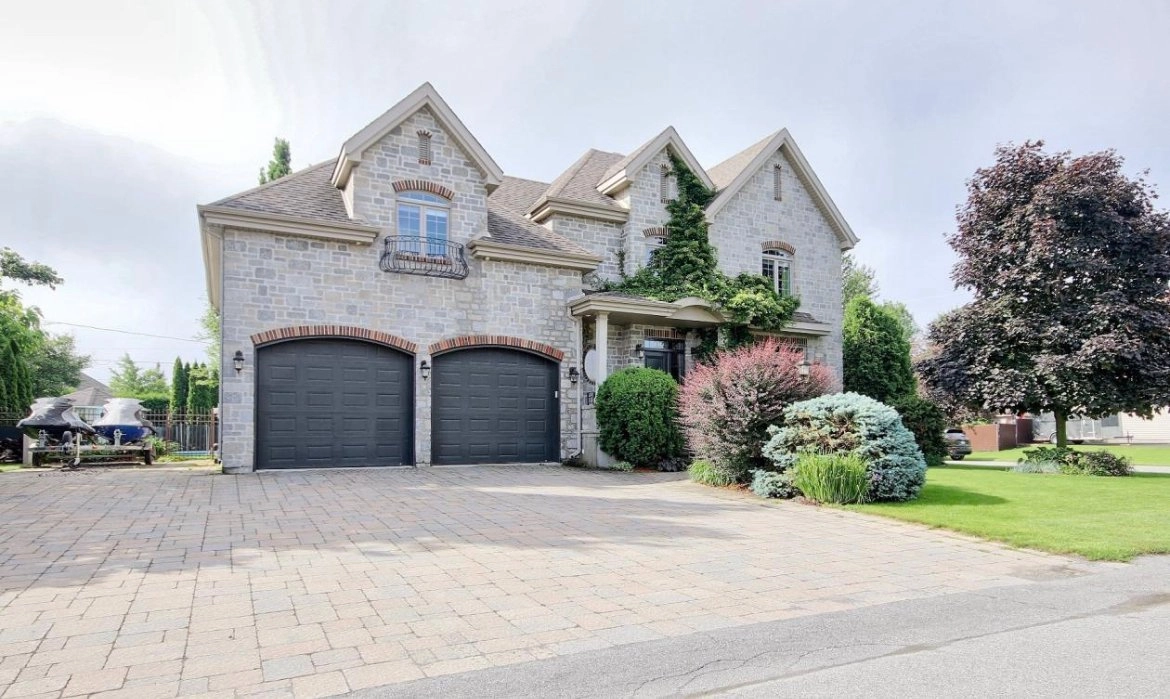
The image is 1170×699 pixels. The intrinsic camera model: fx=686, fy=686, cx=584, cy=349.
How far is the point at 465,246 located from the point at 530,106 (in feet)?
11.7

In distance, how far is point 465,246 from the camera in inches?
644

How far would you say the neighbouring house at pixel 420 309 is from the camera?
1429 cm

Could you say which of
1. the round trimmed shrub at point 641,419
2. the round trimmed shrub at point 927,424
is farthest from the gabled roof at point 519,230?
the round trimmed shrub at point 927,424

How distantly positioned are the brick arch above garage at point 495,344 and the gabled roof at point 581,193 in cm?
430

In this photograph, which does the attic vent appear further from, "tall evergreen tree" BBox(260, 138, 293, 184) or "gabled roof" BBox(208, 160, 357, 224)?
"tall evergreen tree" BBox(260, 138, 293, 184)

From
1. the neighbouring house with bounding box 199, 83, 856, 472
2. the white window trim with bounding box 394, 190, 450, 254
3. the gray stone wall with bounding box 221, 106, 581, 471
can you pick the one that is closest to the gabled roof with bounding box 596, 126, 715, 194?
the neighbouring house with bounding box 199, 83, 856, 472

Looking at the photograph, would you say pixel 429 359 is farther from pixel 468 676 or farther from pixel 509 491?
pixel 468 676

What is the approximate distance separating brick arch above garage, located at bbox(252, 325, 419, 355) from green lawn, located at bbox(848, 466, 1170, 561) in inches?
395

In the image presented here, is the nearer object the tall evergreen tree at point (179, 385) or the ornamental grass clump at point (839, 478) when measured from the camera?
the ornamental grass clump at point (839, 478)

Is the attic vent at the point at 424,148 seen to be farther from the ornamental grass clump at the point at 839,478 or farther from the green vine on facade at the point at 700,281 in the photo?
the ornamental grass clump at the point at 839,478

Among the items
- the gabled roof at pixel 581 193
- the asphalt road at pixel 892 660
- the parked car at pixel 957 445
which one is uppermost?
the gabled roof at pixel 581 193

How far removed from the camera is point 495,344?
16.4m

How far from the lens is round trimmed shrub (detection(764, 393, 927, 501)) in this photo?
34.2 feet

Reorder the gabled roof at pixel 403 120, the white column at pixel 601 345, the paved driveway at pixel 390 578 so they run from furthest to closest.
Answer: the white column at pixel 601 345 < the gabled roof at pixel 403 120 < the paved driveway at pixel 390 578
